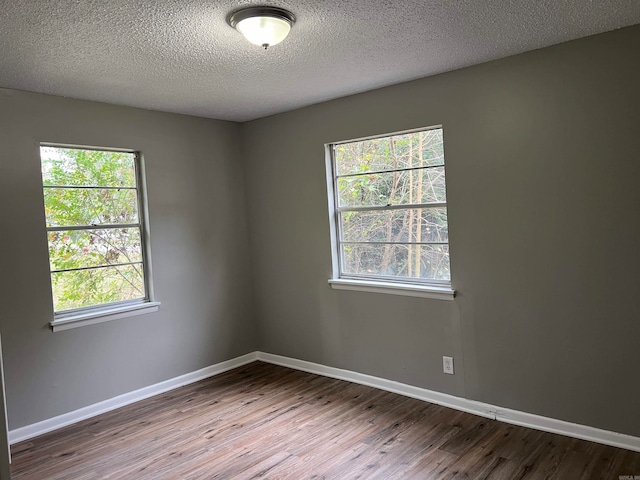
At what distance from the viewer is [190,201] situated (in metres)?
4.42

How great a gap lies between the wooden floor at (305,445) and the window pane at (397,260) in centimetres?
95

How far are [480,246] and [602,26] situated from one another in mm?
1441

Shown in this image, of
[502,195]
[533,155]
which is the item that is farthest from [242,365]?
[533,155]

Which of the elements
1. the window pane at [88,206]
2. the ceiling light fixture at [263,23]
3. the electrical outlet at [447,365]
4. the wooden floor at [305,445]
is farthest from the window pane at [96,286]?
the electrical outlet at [447,365]

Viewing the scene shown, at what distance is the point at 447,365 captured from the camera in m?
3.57

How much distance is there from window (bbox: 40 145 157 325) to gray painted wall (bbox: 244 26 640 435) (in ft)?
5.33

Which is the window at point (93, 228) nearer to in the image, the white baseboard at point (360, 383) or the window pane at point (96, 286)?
the window pane at point (96, 286)

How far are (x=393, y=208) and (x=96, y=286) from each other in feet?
7.87

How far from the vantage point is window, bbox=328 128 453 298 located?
3629 millimetres

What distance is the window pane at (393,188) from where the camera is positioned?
11.9 ft

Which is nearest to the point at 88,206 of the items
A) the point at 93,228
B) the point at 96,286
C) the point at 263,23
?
the point at 93,228

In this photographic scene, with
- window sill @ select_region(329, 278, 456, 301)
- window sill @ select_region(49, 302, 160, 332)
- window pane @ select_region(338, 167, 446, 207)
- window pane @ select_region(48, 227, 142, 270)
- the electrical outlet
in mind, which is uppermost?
window pane @ select_region(338, 167, 446, 207)

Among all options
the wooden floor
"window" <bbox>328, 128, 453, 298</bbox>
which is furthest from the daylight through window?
the wooden floor

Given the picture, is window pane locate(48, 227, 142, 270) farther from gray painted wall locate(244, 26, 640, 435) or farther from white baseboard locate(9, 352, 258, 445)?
gray painted wall locate(244, 26, 640, 435)
